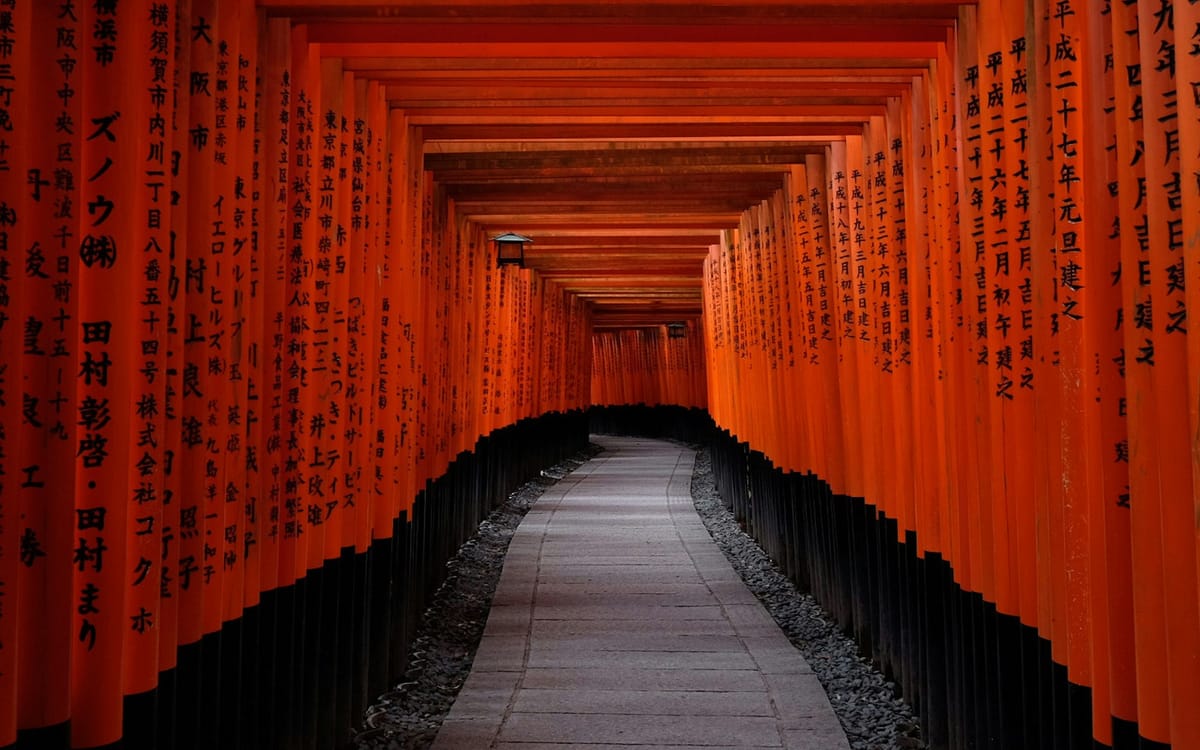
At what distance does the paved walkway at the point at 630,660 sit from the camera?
5.00 m

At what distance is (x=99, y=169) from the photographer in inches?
100.0

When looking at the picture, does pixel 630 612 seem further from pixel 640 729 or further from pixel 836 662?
pixel 640 729

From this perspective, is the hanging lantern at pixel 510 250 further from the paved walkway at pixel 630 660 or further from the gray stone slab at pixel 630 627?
the gray stone slab at pixel 630 627

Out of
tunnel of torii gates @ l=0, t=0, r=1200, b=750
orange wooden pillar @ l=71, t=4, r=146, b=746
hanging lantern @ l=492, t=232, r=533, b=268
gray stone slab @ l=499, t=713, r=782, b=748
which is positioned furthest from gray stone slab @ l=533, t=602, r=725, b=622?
orange wooden pillar @ l=71, t=4, r=146, b=746

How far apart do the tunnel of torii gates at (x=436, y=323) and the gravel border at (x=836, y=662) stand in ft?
0.66

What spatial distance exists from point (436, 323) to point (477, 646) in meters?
2.89

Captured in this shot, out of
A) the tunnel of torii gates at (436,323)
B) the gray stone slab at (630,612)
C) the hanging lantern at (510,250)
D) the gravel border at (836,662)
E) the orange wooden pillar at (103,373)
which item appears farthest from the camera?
the hanging lantern at (510,250)

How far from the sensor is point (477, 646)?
6.74 metres

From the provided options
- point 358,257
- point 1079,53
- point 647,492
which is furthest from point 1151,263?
point 647,492

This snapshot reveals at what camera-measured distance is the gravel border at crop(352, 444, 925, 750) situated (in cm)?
517

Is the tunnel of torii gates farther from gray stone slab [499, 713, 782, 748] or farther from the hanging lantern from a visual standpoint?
the hanging lantern

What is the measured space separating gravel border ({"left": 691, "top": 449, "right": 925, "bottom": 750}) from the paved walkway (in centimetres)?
15

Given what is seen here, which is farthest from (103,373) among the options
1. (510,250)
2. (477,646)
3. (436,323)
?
(510,250)

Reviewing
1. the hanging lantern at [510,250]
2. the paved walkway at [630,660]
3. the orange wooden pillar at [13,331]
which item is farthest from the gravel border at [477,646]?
the orange wooden pillar at [13,331]
